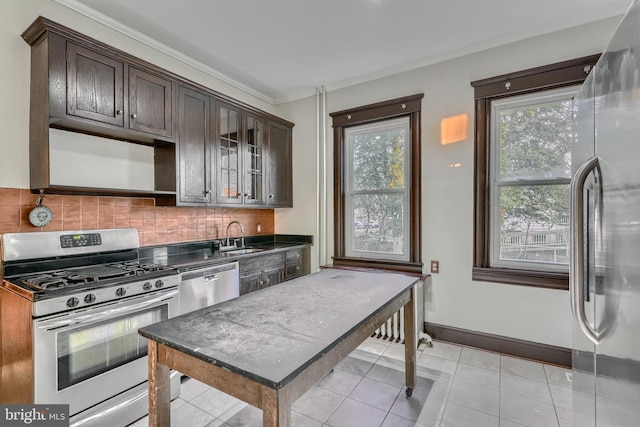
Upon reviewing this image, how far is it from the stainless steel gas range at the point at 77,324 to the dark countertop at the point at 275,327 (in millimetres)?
816

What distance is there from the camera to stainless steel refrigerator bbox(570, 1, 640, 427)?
816mm

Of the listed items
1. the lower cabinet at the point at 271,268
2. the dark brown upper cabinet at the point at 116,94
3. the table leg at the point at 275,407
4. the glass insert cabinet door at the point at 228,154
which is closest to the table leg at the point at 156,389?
the table leg at the point at 275,407

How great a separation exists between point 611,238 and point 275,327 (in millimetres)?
1214

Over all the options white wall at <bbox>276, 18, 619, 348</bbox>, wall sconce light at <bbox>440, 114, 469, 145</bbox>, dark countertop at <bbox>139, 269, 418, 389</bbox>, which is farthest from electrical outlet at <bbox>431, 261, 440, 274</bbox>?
dark countertop at <bbox>139, 269, 418, 389</bbox>

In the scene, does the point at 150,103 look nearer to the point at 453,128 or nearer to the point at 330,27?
the point at 330,27

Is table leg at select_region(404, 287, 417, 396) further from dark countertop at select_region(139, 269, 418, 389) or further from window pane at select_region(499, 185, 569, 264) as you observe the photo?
window pane at select_region(499, 185, 569, 264)

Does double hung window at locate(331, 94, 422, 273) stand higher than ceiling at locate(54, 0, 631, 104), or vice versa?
ceiling at locate(54, 0, 631, 104)

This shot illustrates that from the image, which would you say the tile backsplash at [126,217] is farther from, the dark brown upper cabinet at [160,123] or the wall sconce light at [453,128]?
the wall sconce light at [453,128]

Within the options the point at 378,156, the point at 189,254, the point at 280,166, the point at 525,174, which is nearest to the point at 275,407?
the point at 189,254

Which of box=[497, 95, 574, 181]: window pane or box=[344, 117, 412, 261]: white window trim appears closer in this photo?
box=[497, 95, 574, 181]: window pane

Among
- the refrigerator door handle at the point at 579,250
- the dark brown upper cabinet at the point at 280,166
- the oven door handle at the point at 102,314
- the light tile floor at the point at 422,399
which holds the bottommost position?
the light tile floor at the point at 422,399

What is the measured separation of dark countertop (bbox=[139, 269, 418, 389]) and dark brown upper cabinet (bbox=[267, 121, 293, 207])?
6.81 feet

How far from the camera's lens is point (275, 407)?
3.00ft

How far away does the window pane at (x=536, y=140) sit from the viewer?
2.60 meters
